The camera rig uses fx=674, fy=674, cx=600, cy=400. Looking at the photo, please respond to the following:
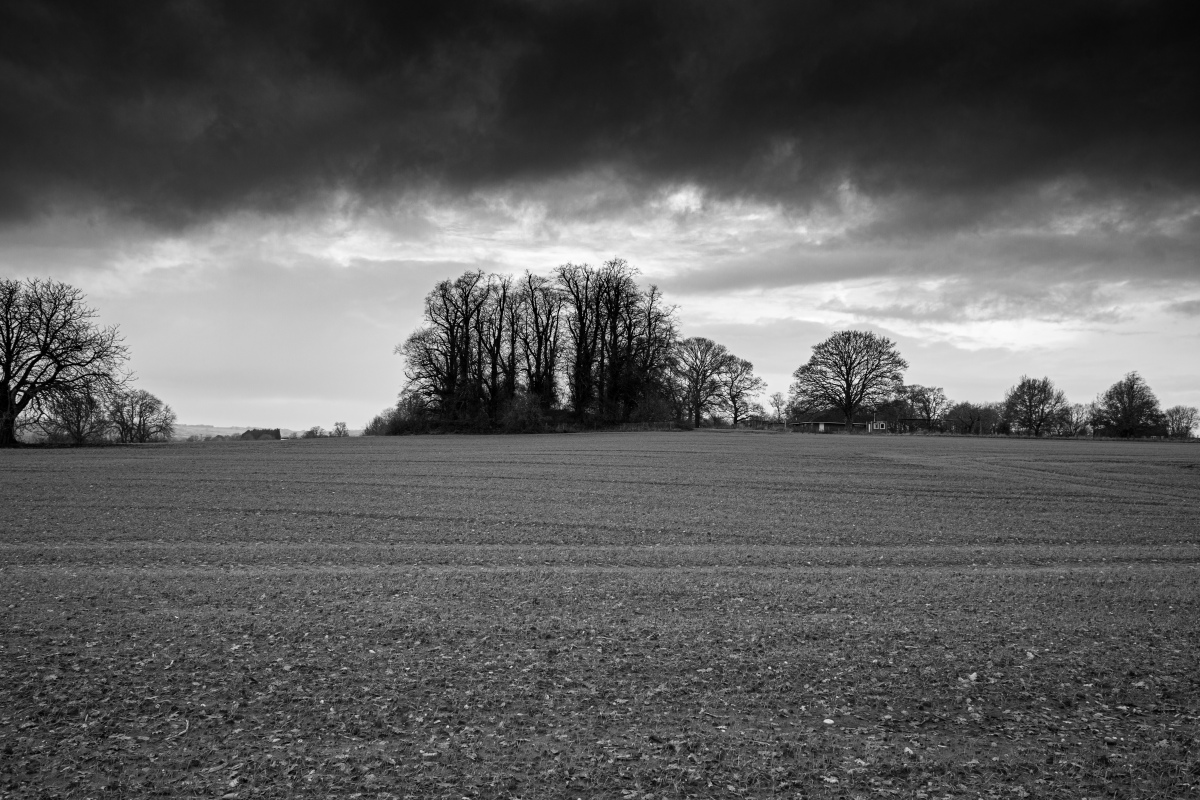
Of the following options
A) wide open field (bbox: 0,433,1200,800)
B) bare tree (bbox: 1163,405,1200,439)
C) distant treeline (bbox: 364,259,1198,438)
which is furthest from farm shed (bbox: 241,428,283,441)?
bare tree (bbox: 1163,405,1200,439)

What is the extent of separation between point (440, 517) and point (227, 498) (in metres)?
8.25

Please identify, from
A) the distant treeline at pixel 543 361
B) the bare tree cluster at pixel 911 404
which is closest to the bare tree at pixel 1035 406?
the bare tree cluster at pixel 911 404

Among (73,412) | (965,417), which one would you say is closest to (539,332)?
(73,412)

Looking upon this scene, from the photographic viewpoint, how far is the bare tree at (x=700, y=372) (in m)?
90.2

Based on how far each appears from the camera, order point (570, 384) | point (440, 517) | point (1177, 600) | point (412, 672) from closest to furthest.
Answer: point (412, 672) < point (1177, 600) < point (440, 517) < point (570, 384)

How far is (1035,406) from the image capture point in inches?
4432

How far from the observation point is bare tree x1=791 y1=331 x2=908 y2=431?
93.9 meters

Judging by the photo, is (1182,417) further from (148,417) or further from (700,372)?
(148,417)

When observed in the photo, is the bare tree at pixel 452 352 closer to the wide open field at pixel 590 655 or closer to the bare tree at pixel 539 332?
the bare tree at pixel 539 332

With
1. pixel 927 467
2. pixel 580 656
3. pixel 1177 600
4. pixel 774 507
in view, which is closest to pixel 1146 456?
pixel 927 467

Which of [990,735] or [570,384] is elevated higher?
[570,384]

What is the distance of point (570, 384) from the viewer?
7512 centimetres

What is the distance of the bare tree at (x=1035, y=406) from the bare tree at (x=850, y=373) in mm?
34054

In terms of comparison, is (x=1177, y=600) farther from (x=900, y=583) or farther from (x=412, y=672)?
(x=412, y=672)
